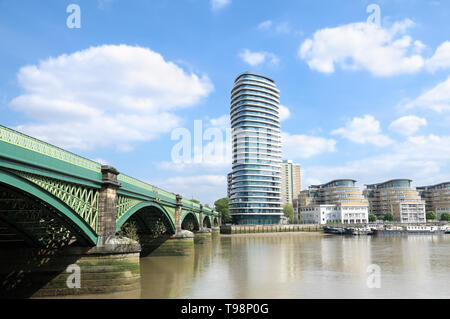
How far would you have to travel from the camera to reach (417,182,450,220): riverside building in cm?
17600

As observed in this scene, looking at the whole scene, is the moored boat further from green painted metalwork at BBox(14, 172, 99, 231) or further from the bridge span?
green painted metalwork at BBox(14, 172, 99, 231)

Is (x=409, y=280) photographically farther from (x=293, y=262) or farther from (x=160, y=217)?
(x=160, y=217)

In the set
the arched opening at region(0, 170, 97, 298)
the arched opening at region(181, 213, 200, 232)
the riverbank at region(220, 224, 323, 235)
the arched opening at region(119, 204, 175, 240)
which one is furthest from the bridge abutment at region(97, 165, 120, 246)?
the riverbank at region(220, 224, 323, 235)

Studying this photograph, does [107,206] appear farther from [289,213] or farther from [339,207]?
[289,213]

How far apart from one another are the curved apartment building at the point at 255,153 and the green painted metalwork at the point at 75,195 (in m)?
117

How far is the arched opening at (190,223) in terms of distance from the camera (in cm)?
7037

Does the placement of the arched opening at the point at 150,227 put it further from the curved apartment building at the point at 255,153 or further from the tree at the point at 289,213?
the tree at the point at 289,213

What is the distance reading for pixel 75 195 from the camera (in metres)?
23.2

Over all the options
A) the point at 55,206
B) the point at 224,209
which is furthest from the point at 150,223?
the point at 224,209

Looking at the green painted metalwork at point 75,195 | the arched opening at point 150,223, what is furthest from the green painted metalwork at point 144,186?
the green painted metalwork at point 75,195

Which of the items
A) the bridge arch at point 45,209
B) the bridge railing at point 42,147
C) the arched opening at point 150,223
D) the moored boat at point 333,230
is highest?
the bridge railing at point 42,147

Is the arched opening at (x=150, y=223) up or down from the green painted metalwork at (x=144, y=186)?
down

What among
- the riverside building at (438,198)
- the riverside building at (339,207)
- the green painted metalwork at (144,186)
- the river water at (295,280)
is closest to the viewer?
the river water at (295,280)
